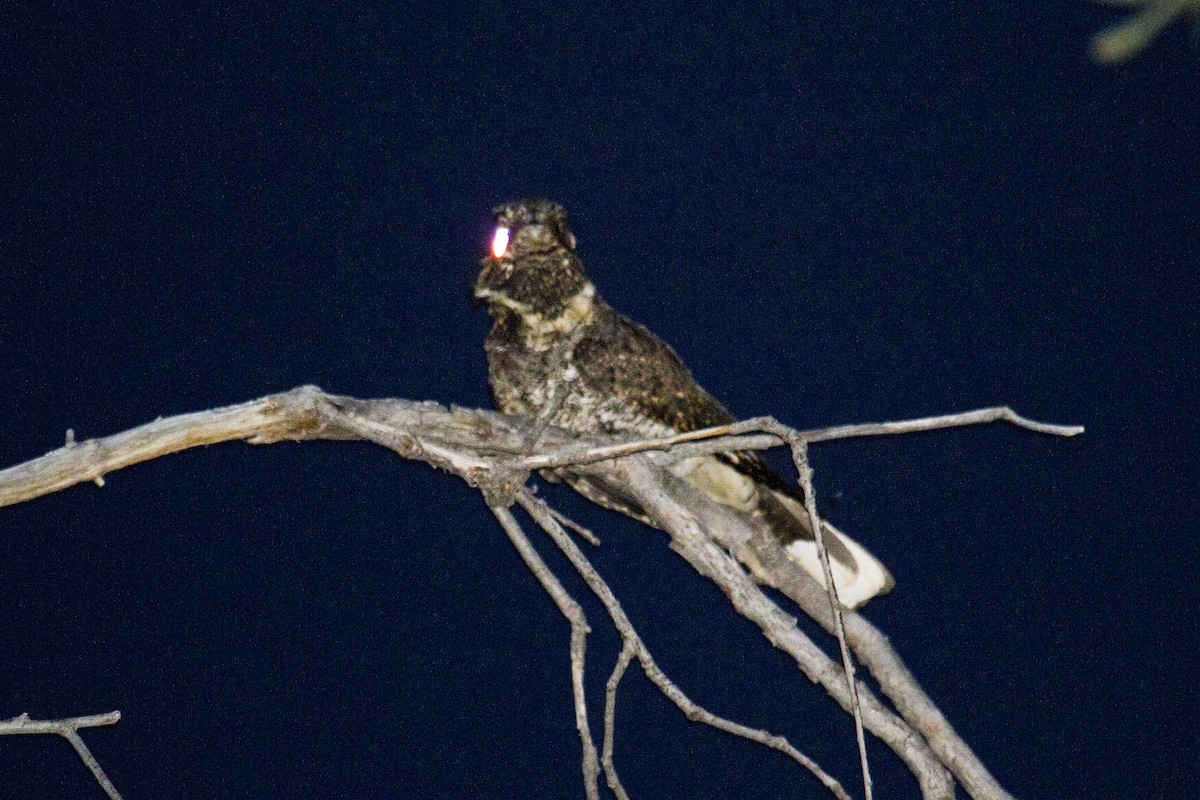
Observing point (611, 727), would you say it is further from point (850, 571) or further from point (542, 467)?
point (850, 571)

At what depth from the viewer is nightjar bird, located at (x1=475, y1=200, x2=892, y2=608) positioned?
1606 mm

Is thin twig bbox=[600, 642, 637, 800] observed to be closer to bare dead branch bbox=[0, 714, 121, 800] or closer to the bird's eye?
bare dead branch bbox=[0, 714, 121, 800]

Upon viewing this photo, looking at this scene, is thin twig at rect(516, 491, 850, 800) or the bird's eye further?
the bird's eye

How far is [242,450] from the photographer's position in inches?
66.9

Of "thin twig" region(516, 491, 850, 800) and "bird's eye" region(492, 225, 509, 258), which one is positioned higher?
"bird's eye" region(492, 225, 509, 258)

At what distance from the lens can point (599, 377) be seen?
65.0 inches

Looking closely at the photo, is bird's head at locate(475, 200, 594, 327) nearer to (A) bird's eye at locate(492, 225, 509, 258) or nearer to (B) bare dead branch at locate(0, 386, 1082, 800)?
(A) bird's eye at locate(492, 225, 509, 258)

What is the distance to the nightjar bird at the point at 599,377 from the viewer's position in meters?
1.61

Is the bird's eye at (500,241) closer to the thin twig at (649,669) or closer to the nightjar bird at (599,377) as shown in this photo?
the nightjar bird at (599,377)

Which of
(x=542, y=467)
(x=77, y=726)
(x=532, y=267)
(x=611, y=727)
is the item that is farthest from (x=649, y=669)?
(x=532, y=267)

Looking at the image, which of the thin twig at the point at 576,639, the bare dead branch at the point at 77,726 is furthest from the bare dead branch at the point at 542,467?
the bare dead branch at the point at 77,726

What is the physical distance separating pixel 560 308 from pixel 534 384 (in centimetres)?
12

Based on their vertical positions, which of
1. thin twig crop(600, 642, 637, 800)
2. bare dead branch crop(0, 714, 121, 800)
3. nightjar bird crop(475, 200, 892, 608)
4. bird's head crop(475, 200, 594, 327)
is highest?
bird's head crop(475, 200, 594, 327)

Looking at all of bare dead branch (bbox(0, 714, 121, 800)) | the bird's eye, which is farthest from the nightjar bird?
bare dead branch (bbox(0, 714, 121, 800))
